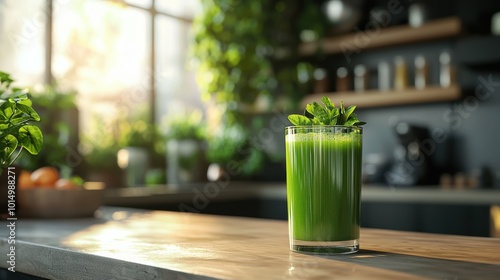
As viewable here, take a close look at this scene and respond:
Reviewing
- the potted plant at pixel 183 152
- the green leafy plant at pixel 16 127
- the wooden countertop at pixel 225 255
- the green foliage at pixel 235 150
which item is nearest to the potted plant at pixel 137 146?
the potted plant at pixel 183 152

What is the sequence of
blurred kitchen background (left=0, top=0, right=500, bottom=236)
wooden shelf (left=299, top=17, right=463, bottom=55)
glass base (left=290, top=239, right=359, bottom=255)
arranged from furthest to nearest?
wooden shelf (left=299, top=17, right=463, bottom=55) → blurred kitchen background (left=0, top=0, right=500, bottom=236) → glass base (left=290, top=239, right=359, bottom=255)

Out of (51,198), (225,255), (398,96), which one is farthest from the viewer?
(398,96)

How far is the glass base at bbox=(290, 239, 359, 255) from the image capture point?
93 cm

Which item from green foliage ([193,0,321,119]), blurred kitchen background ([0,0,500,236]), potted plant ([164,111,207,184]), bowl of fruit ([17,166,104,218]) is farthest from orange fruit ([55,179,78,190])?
green foliage ([193,0,321,119])

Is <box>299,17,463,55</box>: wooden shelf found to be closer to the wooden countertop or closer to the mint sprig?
the wooden countertop

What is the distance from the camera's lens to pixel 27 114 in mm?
1146

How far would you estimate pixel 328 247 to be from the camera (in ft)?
3.05

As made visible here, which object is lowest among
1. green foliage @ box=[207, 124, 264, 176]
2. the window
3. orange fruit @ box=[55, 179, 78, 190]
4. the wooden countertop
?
the wooden countertop

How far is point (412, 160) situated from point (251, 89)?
1284 millimetres

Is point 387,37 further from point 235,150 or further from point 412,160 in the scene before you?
point 235,150

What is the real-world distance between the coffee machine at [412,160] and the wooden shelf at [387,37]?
1.76 feet

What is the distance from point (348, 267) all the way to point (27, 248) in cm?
60

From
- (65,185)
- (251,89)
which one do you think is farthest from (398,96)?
(65,185)

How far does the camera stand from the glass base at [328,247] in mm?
933
